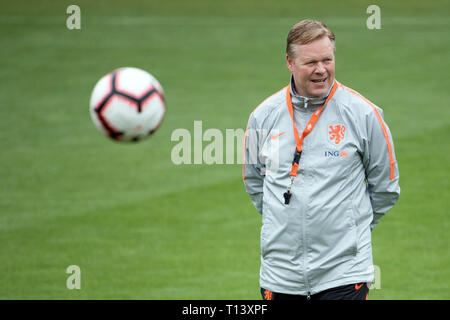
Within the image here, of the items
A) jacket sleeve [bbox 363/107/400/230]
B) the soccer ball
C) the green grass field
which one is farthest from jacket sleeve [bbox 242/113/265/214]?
the green grass field

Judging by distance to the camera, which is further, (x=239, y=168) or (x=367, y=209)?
(x=239, y=168)

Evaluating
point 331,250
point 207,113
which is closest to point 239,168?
point 207,113

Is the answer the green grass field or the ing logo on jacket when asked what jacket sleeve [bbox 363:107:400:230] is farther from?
the green grass field

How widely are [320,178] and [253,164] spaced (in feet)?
2.07

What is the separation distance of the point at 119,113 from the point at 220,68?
553 inches

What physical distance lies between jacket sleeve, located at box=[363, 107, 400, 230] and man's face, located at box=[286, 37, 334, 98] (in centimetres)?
32

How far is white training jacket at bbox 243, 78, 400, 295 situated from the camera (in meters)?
4.20

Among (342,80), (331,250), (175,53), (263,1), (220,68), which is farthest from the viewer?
(263,1)

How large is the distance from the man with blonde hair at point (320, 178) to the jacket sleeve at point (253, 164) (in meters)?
0.18

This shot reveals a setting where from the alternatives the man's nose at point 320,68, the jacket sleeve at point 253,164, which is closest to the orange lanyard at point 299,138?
the man's nose at point 320,68

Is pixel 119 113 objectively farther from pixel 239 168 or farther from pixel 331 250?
pixel 239 168

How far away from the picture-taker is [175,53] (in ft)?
67.1

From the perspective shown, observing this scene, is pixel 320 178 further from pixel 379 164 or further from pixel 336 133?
pixel 379 164

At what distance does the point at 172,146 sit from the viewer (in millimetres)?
13180
